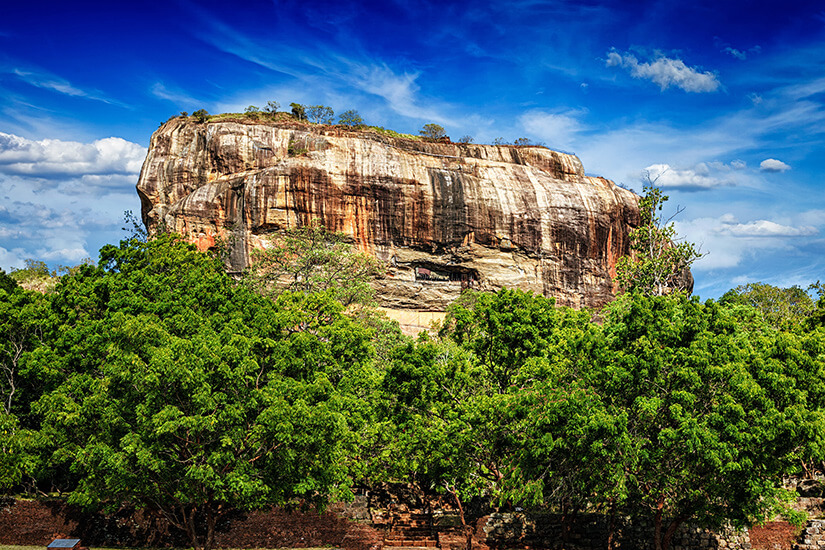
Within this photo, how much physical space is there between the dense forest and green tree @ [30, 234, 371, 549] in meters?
0.06

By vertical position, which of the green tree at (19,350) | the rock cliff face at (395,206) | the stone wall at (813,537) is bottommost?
the stone wall at (813,537)

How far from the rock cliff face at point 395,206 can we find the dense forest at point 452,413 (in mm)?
24797

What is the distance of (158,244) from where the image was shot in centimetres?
3300

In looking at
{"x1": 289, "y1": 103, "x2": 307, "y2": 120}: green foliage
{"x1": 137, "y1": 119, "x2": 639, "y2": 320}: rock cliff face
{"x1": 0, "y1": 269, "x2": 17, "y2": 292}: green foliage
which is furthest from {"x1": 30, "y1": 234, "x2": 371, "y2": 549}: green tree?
{"x1": 289, "y1": 103, "x2": 307, "y2": 120}: green foliage

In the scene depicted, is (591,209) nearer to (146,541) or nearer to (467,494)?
(467,494)

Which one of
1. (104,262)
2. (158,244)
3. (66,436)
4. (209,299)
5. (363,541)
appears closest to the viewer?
(66,436)

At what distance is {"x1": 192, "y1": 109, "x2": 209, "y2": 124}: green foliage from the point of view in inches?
1993

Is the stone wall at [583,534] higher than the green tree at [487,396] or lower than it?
lower

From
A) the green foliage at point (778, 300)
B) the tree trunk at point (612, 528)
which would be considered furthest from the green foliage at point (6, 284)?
the green foliage at point (778, 300)

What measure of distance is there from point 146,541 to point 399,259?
29971 mm

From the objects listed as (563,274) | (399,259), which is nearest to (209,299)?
(399,259)

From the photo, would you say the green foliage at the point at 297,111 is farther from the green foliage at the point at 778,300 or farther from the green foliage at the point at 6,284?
the green foliage at the point at 778,300

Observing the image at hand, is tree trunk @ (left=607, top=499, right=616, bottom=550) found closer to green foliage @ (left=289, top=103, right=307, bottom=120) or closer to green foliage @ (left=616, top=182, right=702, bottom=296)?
green foliage @ (left=616, top=182, right=702, bottom=296)

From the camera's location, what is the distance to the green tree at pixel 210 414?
51.6 feet
